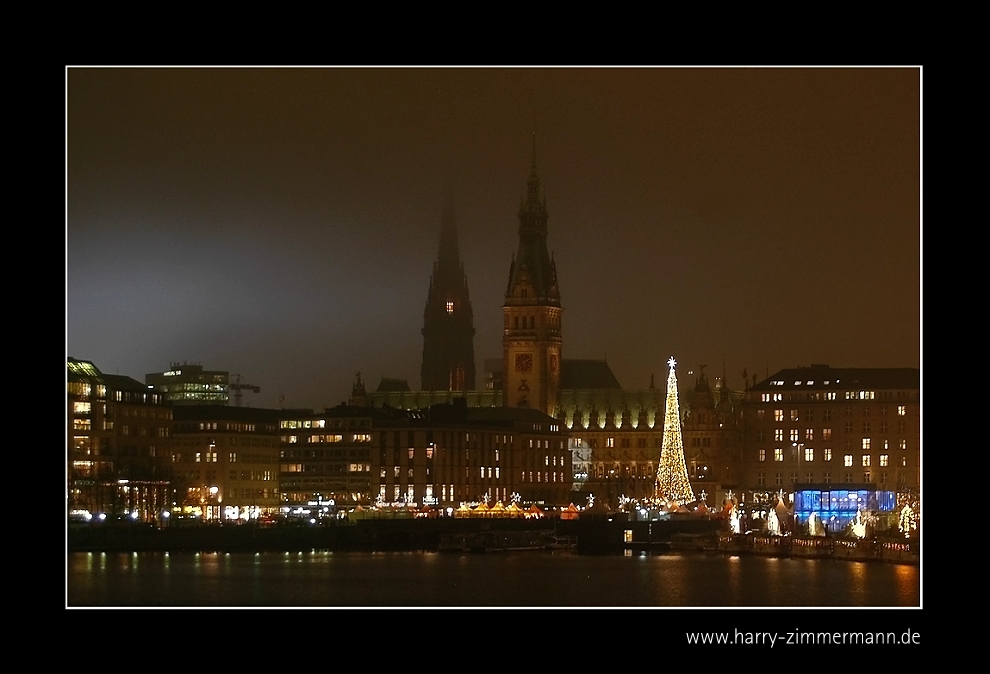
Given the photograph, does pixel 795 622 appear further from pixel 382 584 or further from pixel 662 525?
pixel 662 525

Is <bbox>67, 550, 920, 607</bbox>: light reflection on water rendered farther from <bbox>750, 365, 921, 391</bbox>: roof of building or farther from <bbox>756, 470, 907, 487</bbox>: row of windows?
<bbox>750, 365, 921, 391</bbox>: roof of building

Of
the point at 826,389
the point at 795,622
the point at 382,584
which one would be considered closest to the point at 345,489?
the point at 826,389

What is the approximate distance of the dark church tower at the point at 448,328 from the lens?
462ft

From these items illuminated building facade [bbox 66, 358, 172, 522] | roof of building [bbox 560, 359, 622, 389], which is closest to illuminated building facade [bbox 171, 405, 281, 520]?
illuminated building facade [bbox 66, 358, 172, 522]

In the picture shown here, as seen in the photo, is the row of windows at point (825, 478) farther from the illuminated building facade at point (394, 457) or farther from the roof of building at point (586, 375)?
the roof of building at point (586, 375)

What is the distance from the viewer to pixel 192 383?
443 feet

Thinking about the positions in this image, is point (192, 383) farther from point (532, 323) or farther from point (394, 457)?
point (394, 457)

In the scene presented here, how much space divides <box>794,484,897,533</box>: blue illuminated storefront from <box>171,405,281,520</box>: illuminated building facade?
23.4 metres

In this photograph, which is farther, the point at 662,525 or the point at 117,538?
the point at 662,525

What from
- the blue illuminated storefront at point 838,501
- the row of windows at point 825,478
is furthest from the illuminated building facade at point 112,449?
the row of windows at point 825,478

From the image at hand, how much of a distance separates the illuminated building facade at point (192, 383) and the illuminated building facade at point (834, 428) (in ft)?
127

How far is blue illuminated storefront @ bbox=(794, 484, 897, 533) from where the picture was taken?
278ft
